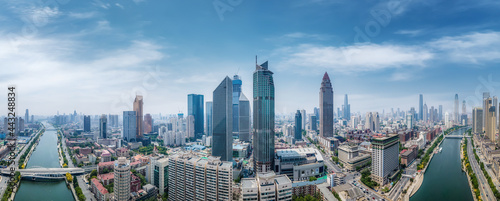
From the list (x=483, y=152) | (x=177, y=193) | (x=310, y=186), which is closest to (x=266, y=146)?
(x=310, y=186)

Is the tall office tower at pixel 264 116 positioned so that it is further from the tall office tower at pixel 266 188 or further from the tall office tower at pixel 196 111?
the tall office tower at pixel 196 111

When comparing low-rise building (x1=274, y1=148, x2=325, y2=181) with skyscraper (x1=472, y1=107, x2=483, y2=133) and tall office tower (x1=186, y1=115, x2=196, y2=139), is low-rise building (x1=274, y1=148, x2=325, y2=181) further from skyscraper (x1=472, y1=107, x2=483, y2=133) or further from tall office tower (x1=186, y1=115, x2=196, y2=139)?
skyscraper (x1=472, y1=107, x2=483, y2=133)

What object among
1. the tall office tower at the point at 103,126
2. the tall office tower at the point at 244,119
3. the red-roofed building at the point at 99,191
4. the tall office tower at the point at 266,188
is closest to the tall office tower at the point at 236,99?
the tall office tower at the point at 244,119

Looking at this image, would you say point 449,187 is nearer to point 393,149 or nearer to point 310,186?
point 393,149

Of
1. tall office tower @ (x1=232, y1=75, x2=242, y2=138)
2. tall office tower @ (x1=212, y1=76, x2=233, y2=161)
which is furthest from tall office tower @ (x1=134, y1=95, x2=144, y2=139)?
tall office tower @ (x1=212, y1=76, x2=233, y2=161)

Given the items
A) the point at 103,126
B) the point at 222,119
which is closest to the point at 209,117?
the point at 103,126
